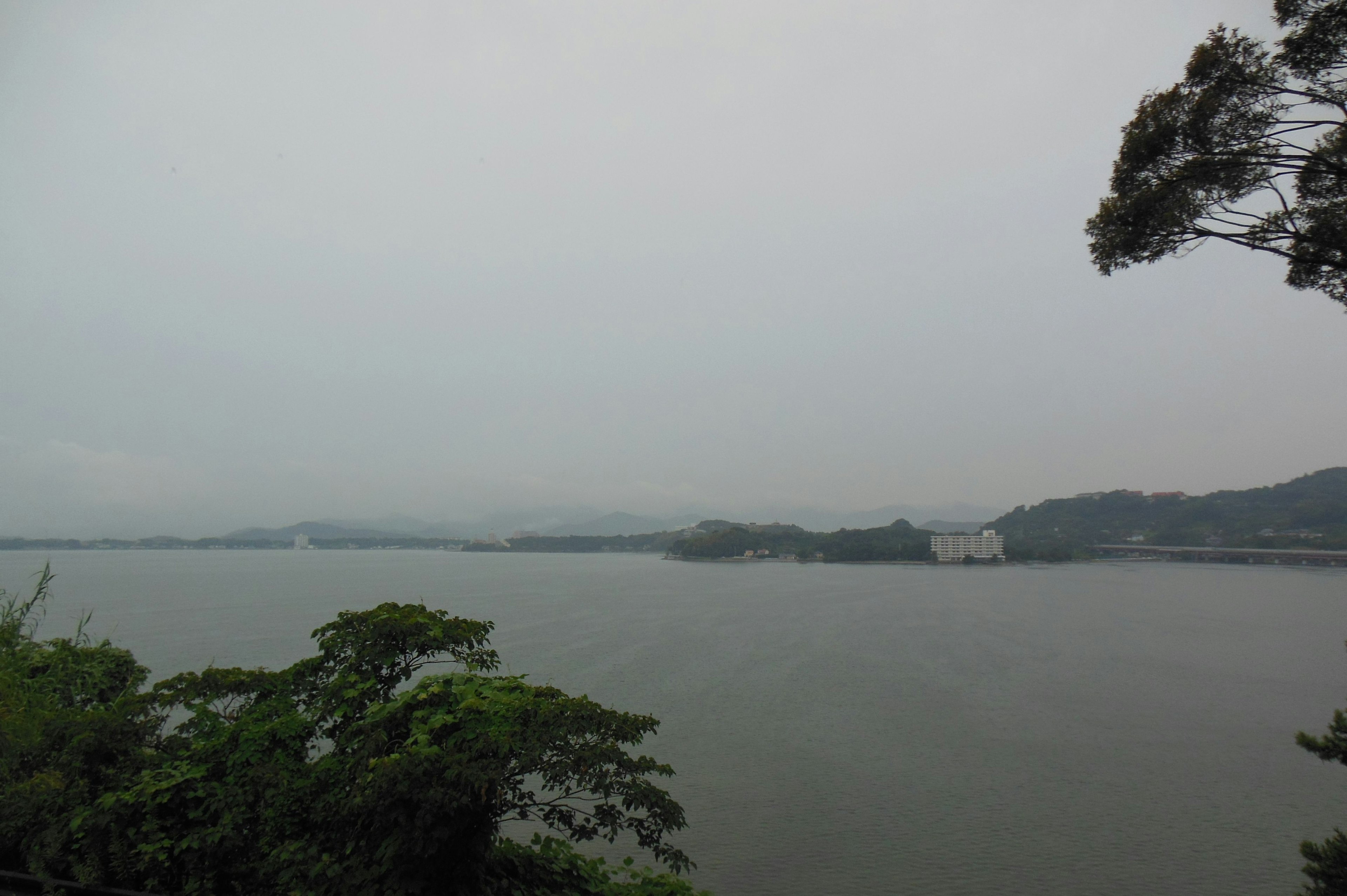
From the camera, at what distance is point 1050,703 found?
45.9 ft

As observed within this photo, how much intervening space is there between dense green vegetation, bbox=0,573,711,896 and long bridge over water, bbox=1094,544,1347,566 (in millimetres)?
65693

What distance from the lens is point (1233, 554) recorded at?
59.1 meters

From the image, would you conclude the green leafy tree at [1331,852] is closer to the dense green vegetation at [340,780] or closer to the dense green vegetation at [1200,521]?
the dense green vegetation at [340,780]

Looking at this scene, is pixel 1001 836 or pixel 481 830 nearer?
pixel 481 830

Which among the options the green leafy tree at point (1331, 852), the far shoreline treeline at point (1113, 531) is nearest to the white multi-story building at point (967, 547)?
the far shoreline treeline at point (1113, 531)

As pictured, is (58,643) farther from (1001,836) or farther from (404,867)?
(1001,836)

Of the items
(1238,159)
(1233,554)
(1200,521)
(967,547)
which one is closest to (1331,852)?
(1238,159)

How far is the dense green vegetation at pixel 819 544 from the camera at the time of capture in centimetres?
6975

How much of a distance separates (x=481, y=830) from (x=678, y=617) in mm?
23470

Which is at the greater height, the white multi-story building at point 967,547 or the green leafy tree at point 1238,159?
the green leafy tree at point 1238,159

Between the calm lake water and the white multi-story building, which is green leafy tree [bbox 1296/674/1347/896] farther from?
the white multi-story building

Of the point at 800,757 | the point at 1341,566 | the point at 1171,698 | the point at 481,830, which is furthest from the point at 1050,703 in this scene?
the point at 1341,566

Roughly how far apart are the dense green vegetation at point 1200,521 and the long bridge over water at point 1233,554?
144 cm

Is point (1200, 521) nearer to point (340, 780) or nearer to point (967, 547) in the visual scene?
point (967, 547)
